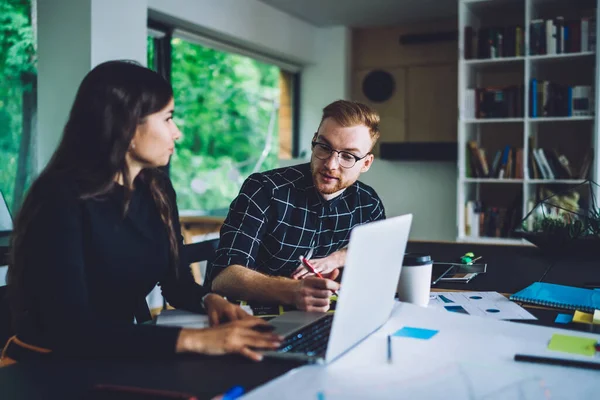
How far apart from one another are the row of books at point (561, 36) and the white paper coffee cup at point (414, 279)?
11.2 feet

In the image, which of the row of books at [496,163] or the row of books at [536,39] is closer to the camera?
the row of books at [536,39]

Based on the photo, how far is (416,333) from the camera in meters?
1.17

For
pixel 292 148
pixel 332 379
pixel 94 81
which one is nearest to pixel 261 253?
pixel 94 81

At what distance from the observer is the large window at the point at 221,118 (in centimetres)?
462

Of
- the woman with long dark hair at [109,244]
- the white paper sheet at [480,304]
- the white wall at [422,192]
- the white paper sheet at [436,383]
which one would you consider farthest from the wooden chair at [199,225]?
the white paper sheet at [436,383]

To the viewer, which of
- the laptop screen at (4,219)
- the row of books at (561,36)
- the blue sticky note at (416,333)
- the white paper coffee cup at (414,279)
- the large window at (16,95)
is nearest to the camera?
the blue sticky note at (416,333)

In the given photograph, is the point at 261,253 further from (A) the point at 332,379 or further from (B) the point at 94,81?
(A) the point at 332,379

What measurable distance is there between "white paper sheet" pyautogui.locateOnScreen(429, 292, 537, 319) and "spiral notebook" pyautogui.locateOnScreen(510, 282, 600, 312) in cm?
5

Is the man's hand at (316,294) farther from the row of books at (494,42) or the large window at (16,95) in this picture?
the row of books at (494,42)

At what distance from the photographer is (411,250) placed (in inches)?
92.8

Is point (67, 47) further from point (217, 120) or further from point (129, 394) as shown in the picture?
point (129, 394)

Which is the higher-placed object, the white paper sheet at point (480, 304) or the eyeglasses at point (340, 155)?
the eyeglasses at point (340, 155)

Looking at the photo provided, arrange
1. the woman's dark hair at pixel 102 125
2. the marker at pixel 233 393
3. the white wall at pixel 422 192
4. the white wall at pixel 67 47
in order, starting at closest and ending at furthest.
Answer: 1. the marker at pixel 233 393
2. the woman's dark hair at pixel 102 125
3. the white wall at pixel 67 47
4. the white wall at pixel 422 192

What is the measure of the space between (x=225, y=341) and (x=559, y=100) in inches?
154
